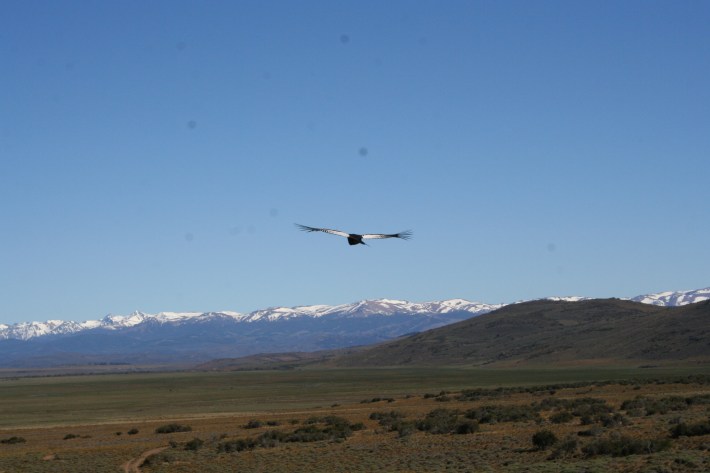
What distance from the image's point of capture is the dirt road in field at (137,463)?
1394 inches

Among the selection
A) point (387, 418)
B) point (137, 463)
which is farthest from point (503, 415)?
point (137, 463)

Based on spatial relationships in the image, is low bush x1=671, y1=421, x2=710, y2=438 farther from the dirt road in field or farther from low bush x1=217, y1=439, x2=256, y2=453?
the dirt road in field

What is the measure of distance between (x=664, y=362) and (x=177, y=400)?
8600 cm

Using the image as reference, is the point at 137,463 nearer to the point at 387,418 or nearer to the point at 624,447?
the point at 387,418

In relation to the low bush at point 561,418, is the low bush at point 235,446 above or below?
below

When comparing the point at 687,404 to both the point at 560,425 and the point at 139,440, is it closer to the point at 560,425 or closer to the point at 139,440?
the point at 560,425

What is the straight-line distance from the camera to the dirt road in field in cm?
3541

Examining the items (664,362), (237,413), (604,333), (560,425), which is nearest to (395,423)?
(560,425)

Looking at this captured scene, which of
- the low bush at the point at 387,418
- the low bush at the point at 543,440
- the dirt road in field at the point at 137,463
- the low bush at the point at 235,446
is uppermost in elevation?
the low bush at the point at 543,440

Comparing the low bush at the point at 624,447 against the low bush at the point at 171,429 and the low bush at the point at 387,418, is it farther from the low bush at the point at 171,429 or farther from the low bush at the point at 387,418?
A: the low bush at the point at 171,429

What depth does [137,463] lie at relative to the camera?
37.3 m

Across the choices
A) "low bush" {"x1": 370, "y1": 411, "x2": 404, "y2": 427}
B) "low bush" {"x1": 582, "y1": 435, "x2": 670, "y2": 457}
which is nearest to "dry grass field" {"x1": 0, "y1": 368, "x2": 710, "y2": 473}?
"low bush" {"x1": 582, "y1": 435, "x2": 670, "y2": 457}

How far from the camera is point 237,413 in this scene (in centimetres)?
7050

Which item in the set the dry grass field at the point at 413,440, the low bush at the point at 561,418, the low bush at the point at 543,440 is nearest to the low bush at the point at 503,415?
the dry grass field at the point at 413,440
